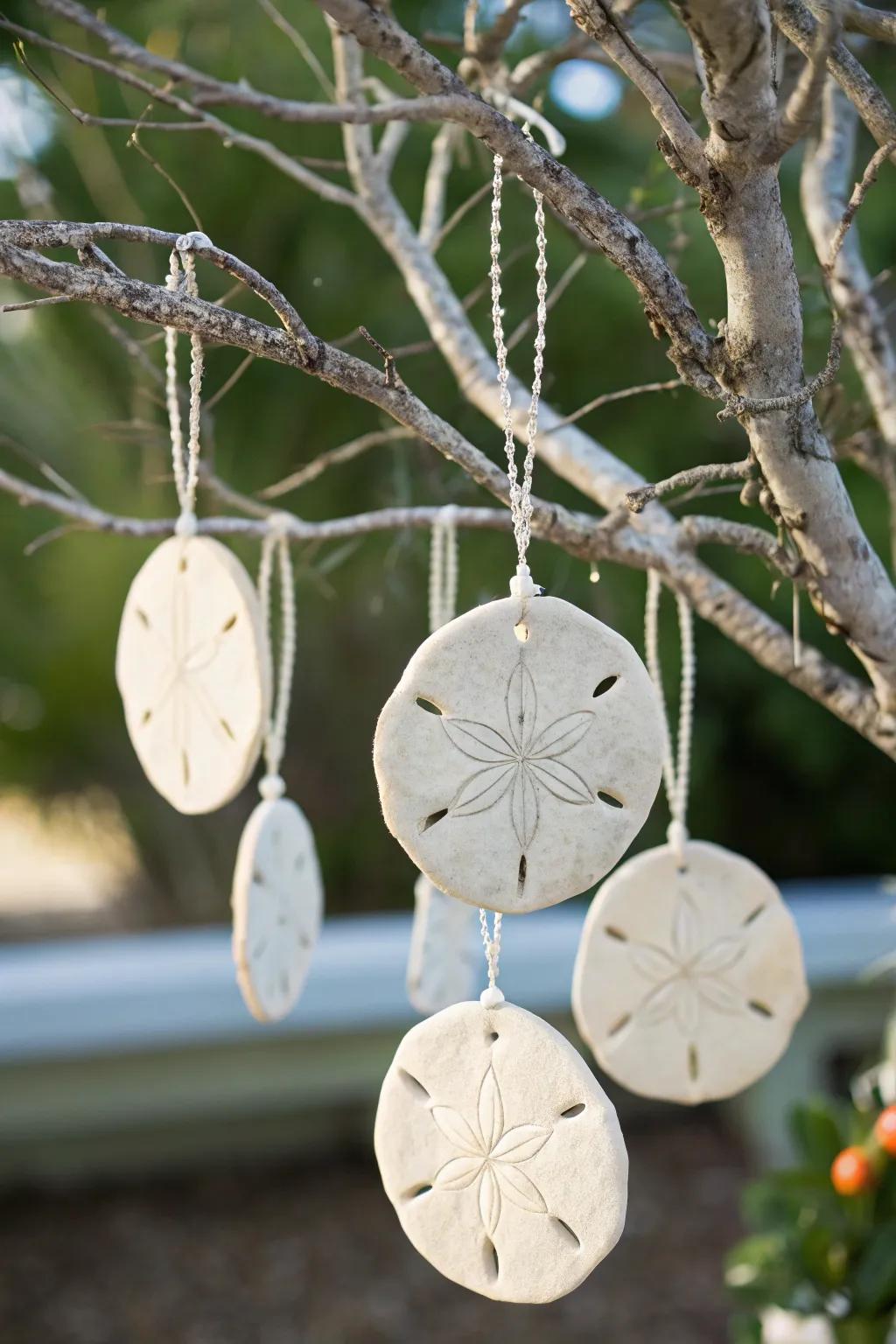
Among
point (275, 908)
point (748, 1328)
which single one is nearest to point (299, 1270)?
point (748, 1328)

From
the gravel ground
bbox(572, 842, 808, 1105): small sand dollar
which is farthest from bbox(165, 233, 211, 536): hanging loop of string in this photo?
the gravel ground

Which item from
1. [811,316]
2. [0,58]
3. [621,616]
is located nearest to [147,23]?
[0,58]

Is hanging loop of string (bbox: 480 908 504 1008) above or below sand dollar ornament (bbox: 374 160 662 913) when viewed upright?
below

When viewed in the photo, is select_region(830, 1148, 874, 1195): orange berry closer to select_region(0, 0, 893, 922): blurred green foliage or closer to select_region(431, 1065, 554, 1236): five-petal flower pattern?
select_region(431, 1065, 554, 1236): five-petal flower pattern

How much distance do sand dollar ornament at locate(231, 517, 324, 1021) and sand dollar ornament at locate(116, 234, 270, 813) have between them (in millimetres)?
33

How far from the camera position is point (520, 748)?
0.49 meters

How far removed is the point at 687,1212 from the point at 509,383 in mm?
1901

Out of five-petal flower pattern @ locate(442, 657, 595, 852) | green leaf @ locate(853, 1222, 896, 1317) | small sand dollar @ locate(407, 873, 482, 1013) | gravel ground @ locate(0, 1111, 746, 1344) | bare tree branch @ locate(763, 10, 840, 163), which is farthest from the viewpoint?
gravel ground @ locate(0, 1111, 746, 1344)

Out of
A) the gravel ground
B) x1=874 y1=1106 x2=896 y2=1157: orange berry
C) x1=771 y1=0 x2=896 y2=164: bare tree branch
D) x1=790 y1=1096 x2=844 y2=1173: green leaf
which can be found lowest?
the gravel ground

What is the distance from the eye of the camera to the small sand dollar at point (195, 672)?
70cm

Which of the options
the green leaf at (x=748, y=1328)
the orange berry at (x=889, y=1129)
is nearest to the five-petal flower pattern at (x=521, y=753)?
the orange berry at (x=889, y=1129)

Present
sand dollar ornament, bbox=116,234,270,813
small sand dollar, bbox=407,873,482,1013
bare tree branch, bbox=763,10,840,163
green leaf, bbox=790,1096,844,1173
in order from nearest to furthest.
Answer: bare tree branch, bbox=763,10,840,163
sand dollar ornament, bbox=116,234,270,813
small sand dollar, bbox=407,873,482,1013
green leaf, bbox=790,1096,844,1173

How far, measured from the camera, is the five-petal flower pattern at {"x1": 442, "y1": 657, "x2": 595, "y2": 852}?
0.49m

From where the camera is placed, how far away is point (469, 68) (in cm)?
80
